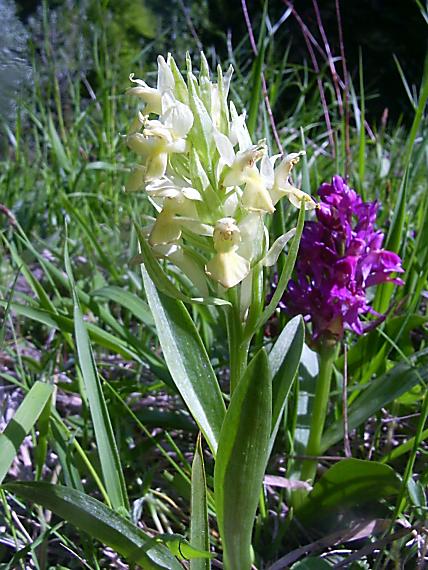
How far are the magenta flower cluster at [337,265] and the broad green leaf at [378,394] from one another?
0.26 feet

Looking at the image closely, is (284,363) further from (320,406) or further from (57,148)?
(57,148)

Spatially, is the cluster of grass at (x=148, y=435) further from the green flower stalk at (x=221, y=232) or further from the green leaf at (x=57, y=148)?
the green leaf at (x=57, y=148)

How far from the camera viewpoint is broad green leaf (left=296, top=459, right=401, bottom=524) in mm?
803

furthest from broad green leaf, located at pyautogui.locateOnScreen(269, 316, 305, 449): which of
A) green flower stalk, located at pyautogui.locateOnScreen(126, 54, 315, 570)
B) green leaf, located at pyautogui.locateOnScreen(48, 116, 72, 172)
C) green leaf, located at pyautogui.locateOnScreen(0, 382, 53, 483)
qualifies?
green leaf, located at pyautogui.locateOnScreen(48, 116, 72, 172)

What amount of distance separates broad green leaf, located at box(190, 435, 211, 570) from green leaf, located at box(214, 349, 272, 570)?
18 millimetres

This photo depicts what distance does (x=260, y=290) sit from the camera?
696mm

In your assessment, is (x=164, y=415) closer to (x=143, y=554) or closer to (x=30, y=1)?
(x=143, y=554)

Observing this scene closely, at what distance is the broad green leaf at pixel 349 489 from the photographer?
80 cm

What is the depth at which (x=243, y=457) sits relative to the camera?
0.62 meters

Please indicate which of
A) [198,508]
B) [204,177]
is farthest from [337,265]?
[198,508]

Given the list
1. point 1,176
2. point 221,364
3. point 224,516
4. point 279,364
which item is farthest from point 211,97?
point 1,176

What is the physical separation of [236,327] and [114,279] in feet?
2.50

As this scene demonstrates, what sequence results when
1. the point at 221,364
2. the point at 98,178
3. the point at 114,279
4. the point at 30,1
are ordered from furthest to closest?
the point at 30,1 < the point at 98,178 < the point at 114,279 < the point at 221,364

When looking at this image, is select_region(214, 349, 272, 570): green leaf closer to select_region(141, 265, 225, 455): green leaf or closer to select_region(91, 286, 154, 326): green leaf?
select_region(141, 265, 225, 455): green leaf
